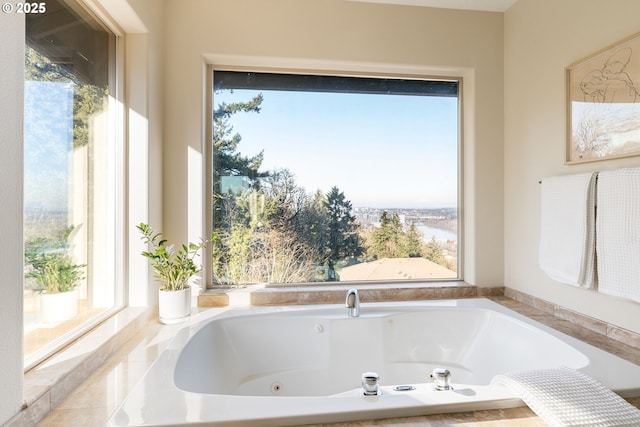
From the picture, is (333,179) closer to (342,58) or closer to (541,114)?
(342,58)

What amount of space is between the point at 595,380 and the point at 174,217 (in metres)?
2.13

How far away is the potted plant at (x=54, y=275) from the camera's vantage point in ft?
3.93

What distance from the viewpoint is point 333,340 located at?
1938 millimetres

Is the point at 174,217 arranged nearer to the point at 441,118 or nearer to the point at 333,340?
the point at 333,340

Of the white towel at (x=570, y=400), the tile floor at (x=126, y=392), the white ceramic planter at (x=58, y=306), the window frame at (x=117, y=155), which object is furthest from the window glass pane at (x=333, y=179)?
the white towel at (x=570, y=400)

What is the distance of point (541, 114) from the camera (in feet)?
6.54

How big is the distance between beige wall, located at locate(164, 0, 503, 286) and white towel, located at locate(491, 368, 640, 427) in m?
1.26

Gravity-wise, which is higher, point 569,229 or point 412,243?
point 569,229

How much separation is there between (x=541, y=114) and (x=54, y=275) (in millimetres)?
2528

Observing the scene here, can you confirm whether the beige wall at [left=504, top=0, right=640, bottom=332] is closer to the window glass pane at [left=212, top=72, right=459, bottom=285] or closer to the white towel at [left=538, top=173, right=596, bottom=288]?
the white towel at [left=538, top=173, right=596, bottom=288]

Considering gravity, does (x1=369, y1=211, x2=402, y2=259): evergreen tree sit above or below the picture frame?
below

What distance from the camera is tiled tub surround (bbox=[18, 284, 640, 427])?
1017 millimetres

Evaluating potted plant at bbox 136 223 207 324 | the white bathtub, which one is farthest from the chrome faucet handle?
potted plant at bbox 136 223 207 324

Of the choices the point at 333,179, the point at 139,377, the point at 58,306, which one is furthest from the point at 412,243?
the point at 58,306
